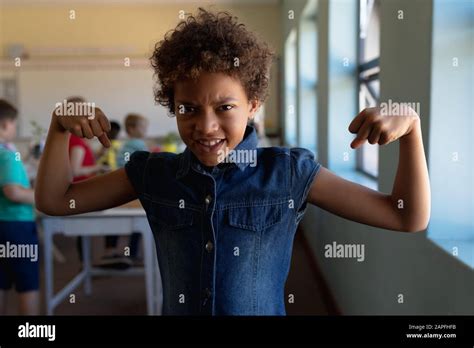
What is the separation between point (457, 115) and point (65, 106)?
78 cm

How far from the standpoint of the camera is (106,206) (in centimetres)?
74

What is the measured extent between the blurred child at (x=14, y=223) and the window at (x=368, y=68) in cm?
140

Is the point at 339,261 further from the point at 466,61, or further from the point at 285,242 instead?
the point at 285,242

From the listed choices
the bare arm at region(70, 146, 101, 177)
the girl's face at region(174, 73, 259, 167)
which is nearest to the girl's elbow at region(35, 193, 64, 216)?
the girl's face at region(174, 73, 259, 167)

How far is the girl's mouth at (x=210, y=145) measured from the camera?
0.65 meters

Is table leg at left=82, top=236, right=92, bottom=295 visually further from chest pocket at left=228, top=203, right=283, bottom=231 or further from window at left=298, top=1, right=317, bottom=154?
chest pocket at left=228, top=203, right=283, bottom=231

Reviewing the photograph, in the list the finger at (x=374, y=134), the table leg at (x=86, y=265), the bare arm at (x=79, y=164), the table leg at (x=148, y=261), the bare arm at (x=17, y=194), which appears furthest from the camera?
the table leg at (x=86, y=265)

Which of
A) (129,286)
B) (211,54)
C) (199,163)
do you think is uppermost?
(211,54)

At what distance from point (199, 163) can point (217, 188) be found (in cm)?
5

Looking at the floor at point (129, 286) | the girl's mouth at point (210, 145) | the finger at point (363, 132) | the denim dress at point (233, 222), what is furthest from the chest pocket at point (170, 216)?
the floor at point (129, 286)

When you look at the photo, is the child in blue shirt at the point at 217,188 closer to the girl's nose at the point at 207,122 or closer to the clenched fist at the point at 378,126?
the girl's nose at the point at 207,122

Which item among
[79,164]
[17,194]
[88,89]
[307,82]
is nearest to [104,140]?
[17,194]

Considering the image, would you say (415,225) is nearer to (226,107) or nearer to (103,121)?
(226,107)

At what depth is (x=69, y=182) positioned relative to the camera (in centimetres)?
70
